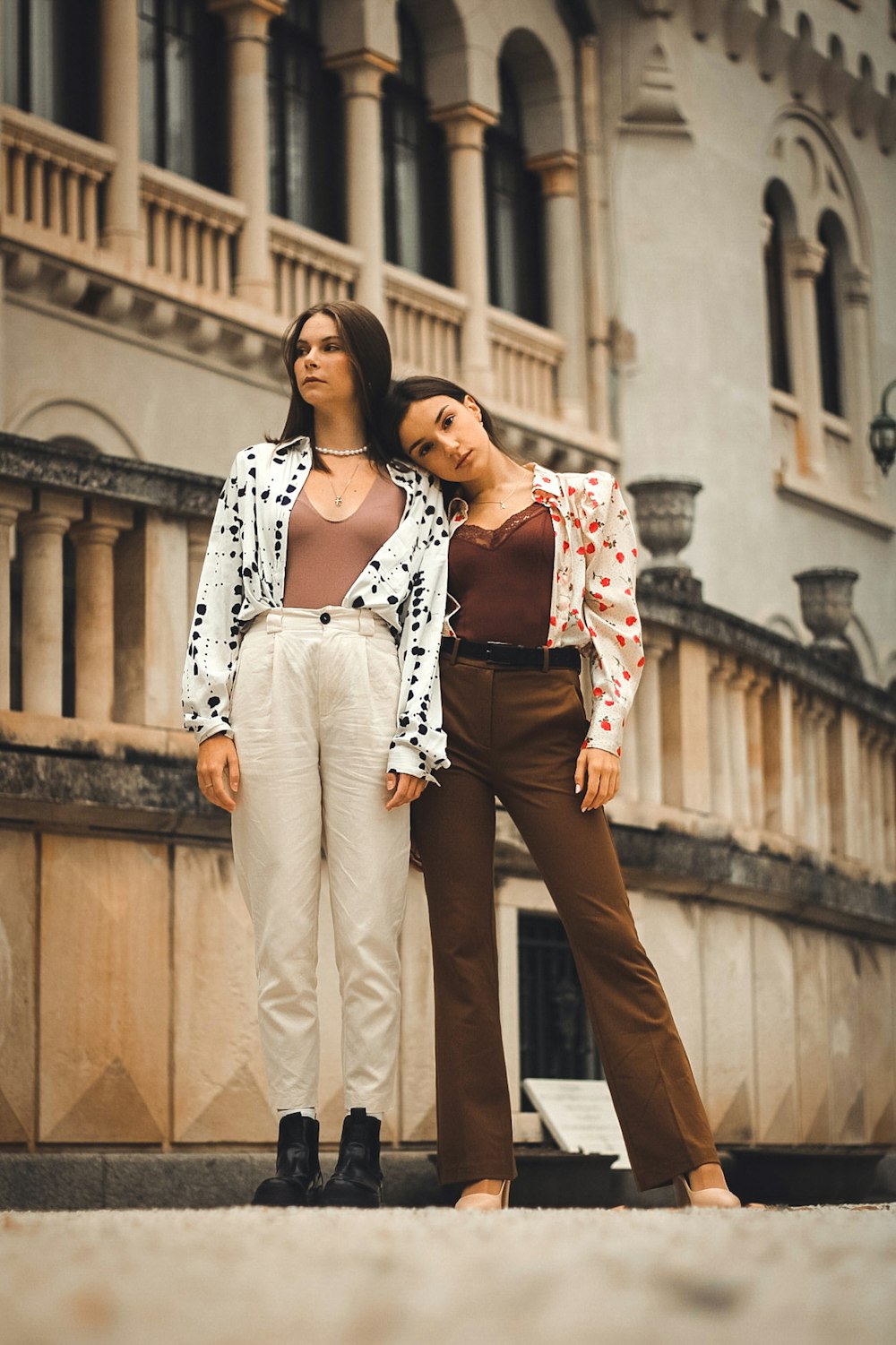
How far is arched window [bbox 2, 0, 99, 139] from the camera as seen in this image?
45.0ft

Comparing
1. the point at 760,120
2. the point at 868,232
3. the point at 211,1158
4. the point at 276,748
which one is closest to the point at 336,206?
the point at 760,120

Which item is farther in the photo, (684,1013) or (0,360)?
(0,360)

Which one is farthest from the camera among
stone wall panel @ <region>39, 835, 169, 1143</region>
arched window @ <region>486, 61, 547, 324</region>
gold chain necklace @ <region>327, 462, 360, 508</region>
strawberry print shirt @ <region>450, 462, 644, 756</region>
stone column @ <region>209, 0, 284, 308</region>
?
arched window @ <region>486, 61, 547, 324</region>

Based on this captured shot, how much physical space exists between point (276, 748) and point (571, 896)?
0.68 metres

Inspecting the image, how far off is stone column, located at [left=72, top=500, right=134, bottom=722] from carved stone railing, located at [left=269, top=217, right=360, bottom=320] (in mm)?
8609

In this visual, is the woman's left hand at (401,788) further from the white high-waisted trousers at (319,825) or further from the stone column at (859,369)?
the stone column at (859,369)

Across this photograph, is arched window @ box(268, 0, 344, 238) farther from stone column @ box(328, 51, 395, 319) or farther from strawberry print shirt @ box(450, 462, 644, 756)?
strawberry print shirt @ box(450, 462, 644, 756)

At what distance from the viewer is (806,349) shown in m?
22.0

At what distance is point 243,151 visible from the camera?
49.5 feet

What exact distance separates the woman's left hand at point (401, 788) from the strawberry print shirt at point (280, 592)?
2cm

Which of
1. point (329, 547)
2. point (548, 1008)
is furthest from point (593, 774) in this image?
point (548, 1008)

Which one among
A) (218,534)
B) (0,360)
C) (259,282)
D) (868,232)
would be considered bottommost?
(218,534)

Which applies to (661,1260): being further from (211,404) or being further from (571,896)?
(211,404)

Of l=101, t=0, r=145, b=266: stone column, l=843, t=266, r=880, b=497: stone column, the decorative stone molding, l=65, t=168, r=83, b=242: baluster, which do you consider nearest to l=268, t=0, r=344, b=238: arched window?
l=101, t=0, r=145, b=266: stone column
